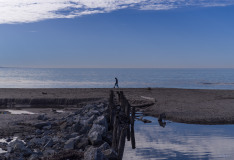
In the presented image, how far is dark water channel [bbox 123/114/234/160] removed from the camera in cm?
1321

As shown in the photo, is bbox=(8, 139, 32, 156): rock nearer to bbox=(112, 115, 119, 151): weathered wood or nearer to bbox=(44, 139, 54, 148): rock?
bbox=(44, 139, 54, 148): rock

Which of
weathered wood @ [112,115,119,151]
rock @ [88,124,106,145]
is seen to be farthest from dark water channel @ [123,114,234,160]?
rock @ [88,124,106,145]

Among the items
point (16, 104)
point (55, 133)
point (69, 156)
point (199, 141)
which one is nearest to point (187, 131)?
point (199, 141)

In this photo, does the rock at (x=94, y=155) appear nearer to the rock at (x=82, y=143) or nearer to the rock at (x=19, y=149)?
the rock at (x=82, y=143)

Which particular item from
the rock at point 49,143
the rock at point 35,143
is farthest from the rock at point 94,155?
the rock at point 35,143

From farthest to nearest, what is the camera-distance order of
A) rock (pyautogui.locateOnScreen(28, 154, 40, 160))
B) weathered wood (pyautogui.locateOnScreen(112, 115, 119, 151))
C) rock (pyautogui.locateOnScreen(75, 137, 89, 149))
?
1. rock (pyautogui.locateOnScreen(75, 137, 89, 149))
2. weathered wood (pyautogui.locateOnScreen(112, 115, 119, 151))
3. rock (pyautogui.locateOnScreen(28, 154, 40, 160))

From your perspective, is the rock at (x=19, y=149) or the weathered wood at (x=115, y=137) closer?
the rock at (x=19, y=149)

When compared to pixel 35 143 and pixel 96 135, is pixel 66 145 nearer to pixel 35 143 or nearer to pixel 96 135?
pixel 96 135

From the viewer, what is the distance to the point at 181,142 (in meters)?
15.6

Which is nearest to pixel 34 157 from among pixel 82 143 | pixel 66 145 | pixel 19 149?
pixel 19 149

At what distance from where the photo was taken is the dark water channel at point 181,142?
13.2m

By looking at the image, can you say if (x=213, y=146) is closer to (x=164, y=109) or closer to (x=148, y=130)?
(x=148, y=130)

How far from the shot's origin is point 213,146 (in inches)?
582

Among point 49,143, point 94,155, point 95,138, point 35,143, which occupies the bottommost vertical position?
point 35,143
